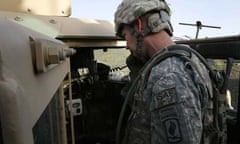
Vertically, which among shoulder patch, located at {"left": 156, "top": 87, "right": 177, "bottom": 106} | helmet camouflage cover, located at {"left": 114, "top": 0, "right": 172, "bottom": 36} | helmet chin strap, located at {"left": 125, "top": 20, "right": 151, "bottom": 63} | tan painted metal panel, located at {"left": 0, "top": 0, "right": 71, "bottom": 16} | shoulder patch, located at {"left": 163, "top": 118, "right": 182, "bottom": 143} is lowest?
shoulder patch, located at {"left": 163, "top": 118, "right": 182, "bottom": 143}

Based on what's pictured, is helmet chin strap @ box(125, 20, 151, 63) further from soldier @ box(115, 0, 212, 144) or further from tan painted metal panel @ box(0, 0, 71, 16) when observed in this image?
tan painted metal panel @ box(0, 0, 71, 16)

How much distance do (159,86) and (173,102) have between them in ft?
0.33

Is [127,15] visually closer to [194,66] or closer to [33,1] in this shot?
[194,66]

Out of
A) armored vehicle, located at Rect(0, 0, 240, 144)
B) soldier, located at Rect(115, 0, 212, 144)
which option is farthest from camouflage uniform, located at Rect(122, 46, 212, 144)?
armored vehicle, located at Rect(0, 0, 240, 144)

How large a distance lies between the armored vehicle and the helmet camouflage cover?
35 centimetres

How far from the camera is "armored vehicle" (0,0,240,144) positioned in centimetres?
48

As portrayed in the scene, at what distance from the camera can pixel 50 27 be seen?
2.80 metres

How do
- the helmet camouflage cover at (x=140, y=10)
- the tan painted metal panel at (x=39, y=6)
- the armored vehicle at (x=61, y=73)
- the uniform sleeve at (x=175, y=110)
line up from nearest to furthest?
the armored vehicle at (x=61, y=73) → the uniform sleeve at (x=175, y=110) → the helmet camouflage cover at (x=140, y=10) → the tan painted metal panel at (x=39, y=6)

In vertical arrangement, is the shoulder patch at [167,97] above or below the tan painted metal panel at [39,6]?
below

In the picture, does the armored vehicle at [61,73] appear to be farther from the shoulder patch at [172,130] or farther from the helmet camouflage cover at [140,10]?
the shoulder patch at [172,130]

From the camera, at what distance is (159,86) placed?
1.41 metres

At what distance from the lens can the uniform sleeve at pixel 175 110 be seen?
134 centimetres

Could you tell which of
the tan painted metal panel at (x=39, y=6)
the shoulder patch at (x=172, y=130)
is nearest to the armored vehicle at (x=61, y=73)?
the tan painted metal panel at (x=39, y=6)

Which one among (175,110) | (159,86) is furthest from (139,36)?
(175,110)
